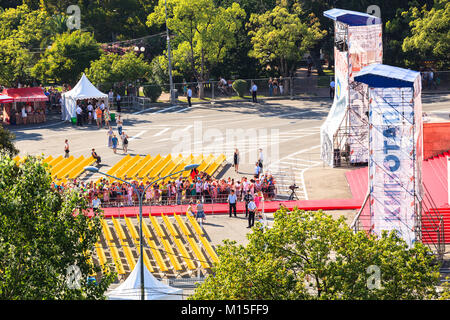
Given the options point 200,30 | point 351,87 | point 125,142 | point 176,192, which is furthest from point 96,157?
point 200,30

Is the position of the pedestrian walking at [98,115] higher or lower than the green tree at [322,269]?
higher

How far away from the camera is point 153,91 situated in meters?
60.1

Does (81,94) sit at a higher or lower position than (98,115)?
higher

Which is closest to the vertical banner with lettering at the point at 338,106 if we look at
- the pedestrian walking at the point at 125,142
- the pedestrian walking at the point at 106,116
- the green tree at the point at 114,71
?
the pedestrian walking at the point at 125,142

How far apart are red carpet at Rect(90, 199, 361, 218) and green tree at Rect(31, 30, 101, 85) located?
25.8 meters

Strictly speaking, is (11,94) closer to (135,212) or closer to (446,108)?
(135,212)

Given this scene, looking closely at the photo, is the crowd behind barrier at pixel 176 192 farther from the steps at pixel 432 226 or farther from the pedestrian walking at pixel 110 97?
the pedestrian walking at pixel 110 97

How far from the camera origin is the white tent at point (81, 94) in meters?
54.4

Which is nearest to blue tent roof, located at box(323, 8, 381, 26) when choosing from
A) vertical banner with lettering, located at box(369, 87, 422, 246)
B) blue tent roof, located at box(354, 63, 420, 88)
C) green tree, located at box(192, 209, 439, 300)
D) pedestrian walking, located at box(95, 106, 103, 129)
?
blue tent roof, located at box(354, 63, 420, 88)

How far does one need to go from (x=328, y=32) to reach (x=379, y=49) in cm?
2685

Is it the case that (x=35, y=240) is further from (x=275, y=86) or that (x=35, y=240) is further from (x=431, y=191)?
(x=275, y=86)

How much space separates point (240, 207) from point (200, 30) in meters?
26.4

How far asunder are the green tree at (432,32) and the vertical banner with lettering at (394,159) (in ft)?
100
